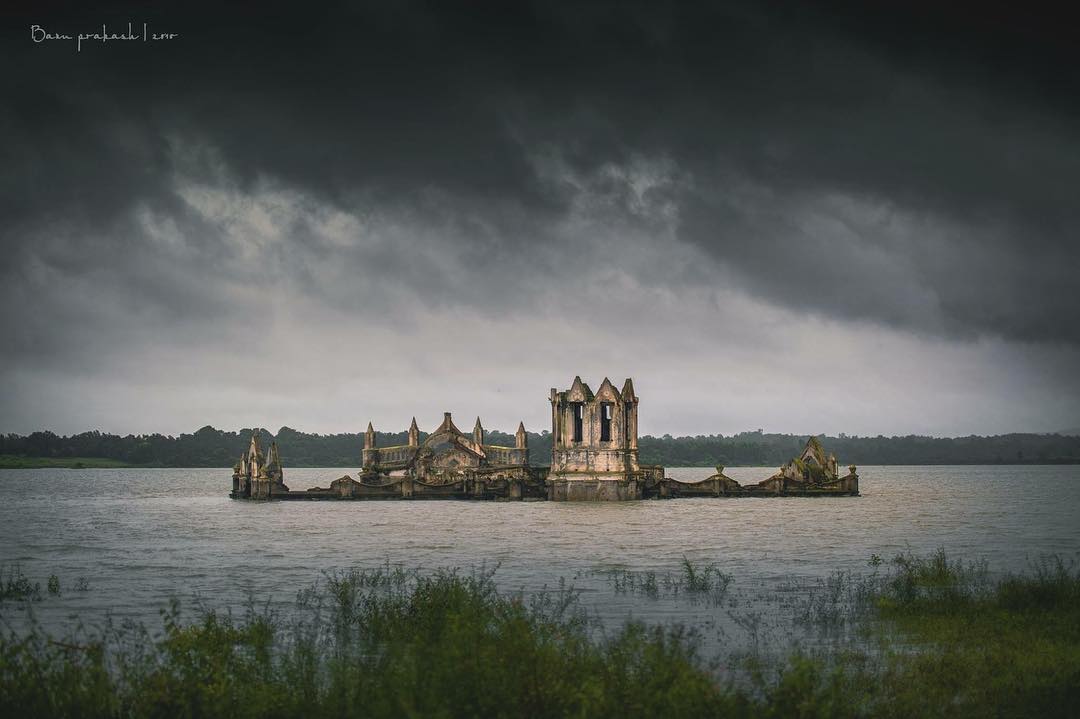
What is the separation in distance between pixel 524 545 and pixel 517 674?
27.4 m

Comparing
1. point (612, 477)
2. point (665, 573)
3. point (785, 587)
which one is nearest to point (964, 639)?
point (785, 587)

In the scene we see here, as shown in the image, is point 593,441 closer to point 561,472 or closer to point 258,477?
point 561,472

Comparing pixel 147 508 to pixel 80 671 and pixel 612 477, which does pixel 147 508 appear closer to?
pixel 612 477

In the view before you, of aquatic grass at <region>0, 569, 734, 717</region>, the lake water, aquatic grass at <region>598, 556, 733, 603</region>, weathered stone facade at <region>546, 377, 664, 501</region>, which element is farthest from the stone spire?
aquatic grass at <region>0, 569, 734, 717</region>

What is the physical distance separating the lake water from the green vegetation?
3.81m

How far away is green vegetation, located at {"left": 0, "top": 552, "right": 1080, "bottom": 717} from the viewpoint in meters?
10.8

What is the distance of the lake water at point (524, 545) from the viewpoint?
23516 mm

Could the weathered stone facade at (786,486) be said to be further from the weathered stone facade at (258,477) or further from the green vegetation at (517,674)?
the green vegetation at (517,674)

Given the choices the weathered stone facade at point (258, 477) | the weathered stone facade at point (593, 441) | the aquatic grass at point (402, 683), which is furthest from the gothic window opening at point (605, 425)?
the aquatic grass at point (402, 683)

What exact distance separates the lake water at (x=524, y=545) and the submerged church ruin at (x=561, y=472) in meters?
3.59

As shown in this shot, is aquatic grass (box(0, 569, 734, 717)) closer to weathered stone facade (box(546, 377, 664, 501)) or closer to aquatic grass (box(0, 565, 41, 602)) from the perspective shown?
aquatic grass (box(0, 565, 41, 602))

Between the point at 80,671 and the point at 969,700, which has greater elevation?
the point at 80,671

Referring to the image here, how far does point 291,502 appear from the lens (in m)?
83.2

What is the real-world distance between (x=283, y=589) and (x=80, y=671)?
13986mm
